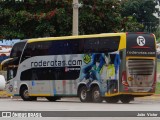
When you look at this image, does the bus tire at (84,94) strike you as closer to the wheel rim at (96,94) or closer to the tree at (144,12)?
the wheel rim at (96,94)

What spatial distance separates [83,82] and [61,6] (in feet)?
40.7

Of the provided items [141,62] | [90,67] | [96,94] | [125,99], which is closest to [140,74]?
[141,62]

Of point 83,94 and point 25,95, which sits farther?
point 25,95

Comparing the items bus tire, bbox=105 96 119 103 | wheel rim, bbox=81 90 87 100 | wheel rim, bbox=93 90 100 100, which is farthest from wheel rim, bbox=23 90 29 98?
wheel rim, bbox=93 90 100 100

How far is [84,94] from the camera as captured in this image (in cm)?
3494

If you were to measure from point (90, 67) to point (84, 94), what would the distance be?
53.6 inches

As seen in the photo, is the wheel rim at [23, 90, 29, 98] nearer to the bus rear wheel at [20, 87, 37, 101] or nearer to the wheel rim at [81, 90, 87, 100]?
the bus rear wheel at [20, 87, 37, 101]

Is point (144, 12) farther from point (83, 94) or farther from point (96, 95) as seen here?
point (96, 95)

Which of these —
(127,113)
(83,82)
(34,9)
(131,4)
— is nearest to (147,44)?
(83,82)

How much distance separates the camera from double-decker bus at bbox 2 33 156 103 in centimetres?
3338

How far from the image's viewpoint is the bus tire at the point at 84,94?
34469mm

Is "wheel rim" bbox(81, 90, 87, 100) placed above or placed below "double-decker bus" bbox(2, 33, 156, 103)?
below

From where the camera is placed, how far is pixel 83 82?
114ft

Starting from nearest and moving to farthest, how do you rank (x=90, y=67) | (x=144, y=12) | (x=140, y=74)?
(x=140, y=74) < (x=90, y=67) < (x=144, y=12)
